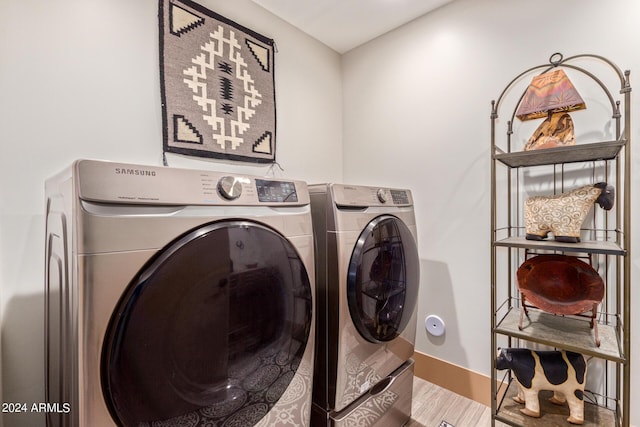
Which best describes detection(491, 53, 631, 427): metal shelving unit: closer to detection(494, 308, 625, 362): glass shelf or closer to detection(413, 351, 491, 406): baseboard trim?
detection(494, 308, 625, 362): glass shelf

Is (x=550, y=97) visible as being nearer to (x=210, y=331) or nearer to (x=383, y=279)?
(x=383, y=279)

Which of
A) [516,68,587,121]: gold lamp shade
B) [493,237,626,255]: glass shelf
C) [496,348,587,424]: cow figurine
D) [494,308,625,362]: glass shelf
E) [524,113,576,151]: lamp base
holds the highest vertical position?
[516,68,587,121]: gold lamp shade

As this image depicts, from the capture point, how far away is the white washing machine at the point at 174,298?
601 mm

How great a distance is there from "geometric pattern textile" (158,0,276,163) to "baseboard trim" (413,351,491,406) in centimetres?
152

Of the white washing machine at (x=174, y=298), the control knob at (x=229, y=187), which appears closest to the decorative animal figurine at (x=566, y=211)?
the white washing machine at (x=174, y=298)

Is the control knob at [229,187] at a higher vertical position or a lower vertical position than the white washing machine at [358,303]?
higher

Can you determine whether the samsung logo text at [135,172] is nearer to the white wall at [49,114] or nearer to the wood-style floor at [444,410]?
the white wall at [49,114]

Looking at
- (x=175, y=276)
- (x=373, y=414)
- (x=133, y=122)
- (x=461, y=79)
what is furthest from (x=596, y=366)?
(x=133, y=122)

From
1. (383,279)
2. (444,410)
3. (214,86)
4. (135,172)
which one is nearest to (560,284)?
(383,279)

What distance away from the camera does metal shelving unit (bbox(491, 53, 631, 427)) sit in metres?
Answer: 1.10

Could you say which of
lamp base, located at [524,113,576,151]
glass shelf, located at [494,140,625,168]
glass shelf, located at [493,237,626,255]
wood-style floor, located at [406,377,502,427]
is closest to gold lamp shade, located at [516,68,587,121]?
lamp base, located at [524,113,576,151]

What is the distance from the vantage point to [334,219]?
111cm

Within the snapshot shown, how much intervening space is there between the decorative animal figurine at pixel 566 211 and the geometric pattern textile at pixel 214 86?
4.28 feet

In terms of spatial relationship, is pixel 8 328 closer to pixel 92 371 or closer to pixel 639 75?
pixel 92 371
